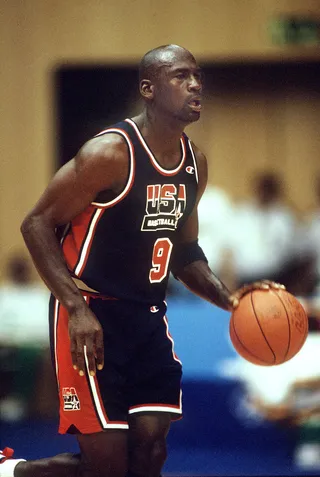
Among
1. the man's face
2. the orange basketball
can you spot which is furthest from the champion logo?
the orange basketball

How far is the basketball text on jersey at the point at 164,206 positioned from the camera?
4020 mm

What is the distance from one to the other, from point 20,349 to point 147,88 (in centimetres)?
459

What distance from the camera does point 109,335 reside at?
3986mm

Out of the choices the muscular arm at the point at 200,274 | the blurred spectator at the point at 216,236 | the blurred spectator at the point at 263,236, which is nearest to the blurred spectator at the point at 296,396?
the blurred spectator at the point at 263,236

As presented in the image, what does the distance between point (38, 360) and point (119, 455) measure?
15.3 ft

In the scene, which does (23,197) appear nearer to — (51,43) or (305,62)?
(51,43)

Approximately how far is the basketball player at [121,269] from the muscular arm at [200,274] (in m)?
0.19

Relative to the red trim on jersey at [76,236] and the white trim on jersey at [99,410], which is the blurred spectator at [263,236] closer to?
the red trim on jersey at [76,236]

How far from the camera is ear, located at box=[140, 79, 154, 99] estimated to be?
4.10 metres

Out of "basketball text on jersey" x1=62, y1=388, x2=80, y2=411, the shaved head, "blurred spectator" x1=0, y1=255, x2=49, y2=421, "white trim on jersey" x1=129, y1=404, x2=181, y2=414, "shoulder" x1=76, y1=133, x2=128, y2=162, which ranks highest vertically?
the shaved head

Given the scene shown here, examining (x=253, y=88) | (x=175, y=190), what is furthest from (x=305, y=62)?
(x=175, y=190)

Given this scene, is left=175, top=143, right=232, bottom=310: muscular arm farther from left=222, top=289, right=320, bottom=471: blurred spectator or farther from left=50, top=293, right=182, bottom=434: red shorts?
left=222, top=289, right=320, bottom=471: blurred spectator

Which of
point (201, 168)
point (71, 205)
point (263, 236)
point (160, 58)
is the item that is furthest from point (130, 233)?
point (263, 236)

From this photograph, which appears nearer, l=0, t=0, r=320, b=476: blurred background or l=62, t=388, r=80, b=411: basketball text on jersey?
l=62, t=388, r=80, b=411: basketball text on jersey
